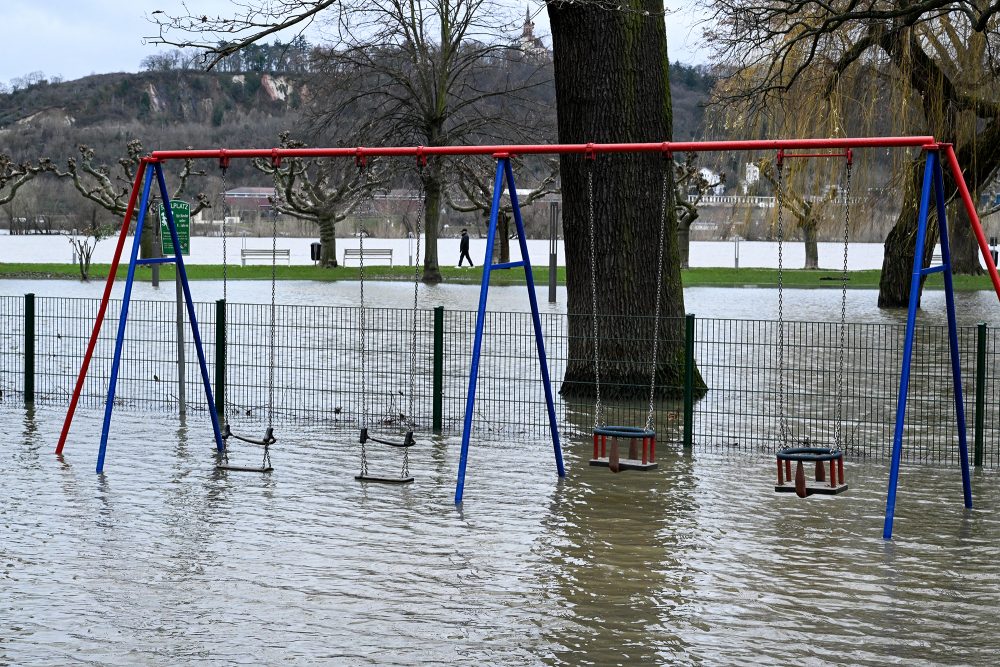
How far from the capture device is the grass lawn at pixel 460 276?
151 ft

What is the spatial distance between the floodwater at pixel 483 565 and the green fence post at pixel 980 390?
49 cm

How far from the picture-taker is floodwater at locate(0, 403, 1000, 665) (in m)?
6.42

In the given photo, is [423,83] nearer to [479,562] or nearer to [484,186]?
[484,186]

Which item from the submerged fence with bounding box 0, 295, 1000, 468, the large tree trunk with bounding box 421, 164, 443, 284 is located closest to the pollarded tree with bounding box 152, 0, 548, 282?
the large tree trunk with bounding box 421, 164, 443, 284

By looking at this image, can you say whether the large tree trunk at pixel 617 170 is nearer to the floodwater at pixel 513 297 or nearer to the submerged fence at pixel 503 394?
the submerged fence at pixel 503 394

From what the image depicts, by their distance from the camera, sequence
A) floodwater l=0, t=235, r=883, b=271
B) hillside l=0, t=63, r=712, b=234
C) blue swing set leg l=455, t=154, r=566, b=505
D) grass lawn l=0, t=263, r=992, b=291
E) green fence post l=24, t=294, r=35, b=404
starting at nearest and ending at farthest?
blue swing set leg l=455, t=154, r=566, b=505, green fence post l=24, t=294, r=35, b=404, grass lawn l=0, t=263, r=992, b=291, floodwater l=0, t=235, r=883, b=271, hillside l=0, t=63, r=712, b=234

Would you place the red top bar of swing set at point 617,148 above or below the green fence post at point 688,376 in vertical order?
above

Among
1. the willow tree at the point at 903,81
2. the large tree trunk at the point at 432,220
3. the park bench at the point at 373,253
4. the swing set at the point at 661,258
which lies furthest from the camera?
the park bench at the point at 373,253

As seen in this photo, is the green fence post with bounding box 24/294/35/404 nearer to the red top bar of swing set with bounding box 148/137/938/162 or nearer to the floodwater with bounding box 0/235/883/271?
the red top bar of swing set with bounding box 148/137/938/162

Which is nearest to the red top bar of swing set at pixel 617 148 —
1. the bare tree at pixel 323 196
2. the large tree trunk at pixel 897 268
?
the large tree trunk at pixel 897 268

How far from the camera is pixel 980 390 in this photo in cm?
1182

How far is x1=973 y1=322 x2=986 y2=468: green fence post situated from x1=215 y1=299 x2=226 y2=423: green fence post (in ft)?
23.5

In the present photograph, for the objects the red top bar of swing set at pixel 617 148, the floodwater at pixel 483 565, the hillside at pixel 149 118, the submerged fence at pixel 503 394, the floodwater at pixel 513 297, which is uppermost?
the hillside at pixel 149 118

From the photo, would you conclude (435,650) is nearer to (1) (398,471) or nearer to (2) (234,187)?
(1) (398,471)
